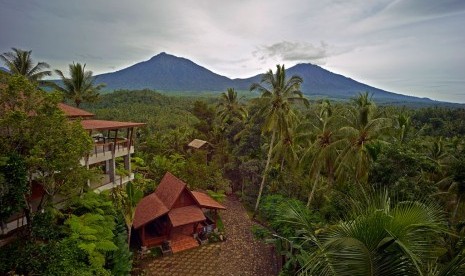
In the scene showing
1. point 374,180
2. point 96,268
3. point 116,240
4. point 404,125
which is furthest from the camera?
point 404,125

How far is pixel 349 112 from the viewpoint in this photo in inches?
Answer: 684

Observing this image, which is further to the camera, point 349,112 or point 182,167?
point 182,167

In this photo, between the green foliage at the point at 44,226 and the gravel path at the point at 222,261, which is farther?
the gravel path at the point at 222,261

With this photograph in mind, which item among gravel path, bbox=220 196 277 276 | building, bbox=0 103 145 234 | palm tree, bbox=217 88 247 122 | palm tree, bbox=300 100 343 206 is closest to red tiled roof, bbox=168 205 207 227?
gravel path, bbox=220 196 277 276

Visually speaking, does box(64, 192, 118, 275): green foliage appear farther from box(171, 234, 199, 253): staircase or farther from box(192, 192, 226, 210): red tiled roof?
box(192, 192, 226, 210): red tiled roof

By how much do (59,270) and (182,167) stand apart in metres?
15.1

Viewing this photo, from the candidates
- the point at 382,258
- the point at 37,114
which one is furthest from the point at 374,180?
the point at 37,114

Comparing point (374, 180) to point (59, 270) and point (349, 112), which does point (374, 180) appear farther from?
point (59, 270)

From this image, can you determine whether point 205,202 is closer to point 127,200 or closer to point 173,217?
point 173,217

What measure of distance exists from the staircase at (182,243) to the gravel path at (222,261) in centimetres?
38

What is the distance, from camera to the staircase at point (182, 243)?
17297 mm

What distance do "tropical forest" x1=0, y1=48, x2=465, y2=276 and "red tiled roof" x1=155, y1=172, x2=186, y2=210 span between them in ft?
5.36

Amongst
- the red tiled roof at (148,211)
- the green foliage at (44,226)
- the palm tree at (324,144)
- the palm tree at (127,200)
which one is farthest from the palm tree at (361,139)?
the green foliage at (44,226)

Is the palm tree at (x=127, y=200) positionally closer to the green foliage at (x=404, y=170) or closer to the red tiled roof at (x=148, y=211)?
the red tiled roof at (x=148, y=211)
